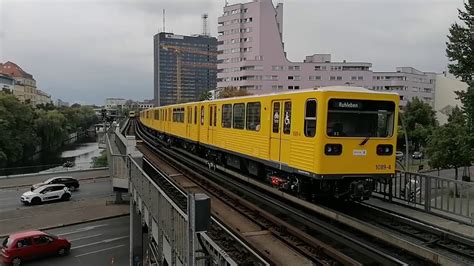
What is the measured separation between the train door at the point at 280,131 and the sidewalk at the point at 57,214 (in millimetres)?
18757

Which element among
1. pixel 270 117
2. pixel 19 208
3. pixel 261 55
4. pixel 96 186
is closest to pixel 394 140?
pixel 270 117

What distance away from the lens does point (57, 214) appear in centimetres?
2770

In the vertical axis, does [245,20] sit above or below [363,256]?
above

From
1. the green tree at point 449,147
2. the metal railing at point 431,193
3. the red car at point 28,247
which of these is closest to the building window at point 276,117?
the metal railing at point 431,193

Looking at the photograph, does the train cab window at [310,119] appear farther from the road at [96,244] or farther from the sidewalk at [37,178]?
the sidewalk at [37,178]

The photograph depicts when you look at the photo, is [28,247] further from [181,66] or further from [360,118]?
[181,66]

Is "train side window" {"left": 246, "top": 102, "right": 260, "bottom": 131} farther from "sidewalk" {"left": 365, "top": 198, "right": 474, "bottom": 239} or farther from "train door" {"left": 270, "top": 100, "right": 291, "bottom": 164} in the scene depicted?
"sidewalk" {"left": 365, "top": 198, "right": 474, "bottom": 239}

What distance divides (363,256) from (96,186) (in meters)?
35.9

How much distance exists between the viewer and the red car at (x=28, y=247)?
18.4 metres

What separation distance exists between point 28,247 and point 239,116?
11.9 meters

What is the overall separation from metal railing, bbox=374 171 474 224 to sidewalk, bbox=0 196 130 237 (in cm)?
2096

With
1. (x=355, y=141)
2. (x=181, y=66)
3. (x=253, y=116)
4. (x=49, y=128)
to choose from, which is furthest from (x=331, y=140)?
(x=181, y=66)

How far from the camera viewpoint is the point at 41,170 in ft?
151

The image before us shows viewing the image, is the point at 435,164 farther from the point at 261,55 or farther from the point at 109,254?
the point at 261,55
